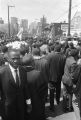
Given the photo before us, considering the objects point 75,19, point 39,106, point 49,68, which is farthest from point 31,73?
point 75,19

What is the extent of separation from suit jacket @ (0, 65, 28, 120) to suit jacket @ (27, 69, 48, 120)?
16.3 inches

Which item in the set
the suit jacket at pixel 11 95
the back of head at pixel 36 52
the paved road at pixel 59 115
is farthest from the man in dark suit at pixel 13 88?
the paved road at pixel 59 115

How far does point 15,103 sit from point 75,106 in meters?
2.80

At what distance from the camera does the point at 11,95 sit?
4.48 metres

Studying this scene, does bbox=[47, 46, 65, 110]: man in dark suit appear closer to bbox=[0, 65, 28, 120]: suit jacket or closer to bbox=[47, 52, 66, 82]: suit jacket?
bbox=[47, 52, 66, 82]: suit jacket

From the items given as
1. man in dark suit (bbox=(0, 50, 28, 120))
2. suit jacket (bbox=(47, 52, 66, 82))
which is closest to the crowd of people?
man in dark suit (bbox=(0, 50, 28, 120))

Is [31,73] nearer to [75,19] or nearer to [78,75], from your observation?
[78,75]

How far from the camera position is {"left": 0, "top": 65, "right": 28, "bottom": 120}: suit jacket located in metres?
4.45

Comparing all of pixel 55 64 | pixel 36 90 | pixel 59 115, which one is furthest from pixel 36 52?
pixel 59 115

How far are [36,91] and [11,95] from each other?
0.77 m

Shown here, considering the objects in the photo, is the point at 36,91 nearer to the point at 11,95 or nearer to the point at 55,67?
the point at 11,95

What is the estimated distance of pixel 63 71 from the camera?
7340mm

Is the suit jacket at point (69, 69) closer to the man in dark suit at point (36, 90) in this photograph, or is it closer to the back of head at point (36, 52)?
the back of head at point (36, 52)

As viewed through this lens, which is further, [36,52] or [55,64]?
[55,64]
